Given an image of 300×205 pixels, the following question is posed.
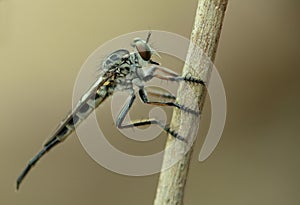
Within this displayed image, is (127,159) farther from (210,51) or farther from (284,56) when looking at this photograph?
(210,51)

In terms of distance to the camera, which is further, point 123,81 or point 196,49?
point 123,81

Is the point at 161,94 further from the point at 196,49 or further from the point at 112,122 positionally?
the point at 112,122

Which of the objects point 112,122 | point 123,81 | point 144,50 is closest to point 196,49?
point 144,50

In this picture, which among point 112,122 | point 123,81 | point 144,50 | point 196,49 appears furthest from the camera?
point 112,122

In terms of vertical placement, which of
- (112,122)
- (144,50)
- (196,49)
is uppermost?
(112,122)

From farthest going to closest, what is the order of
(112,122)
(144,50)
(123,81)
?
1. (112,122)
2. (123,81)
3. (144,50)

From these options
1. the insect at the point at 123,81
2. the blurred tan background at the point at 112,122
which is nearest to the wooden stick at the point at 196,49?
the insect at the point at 123,81
